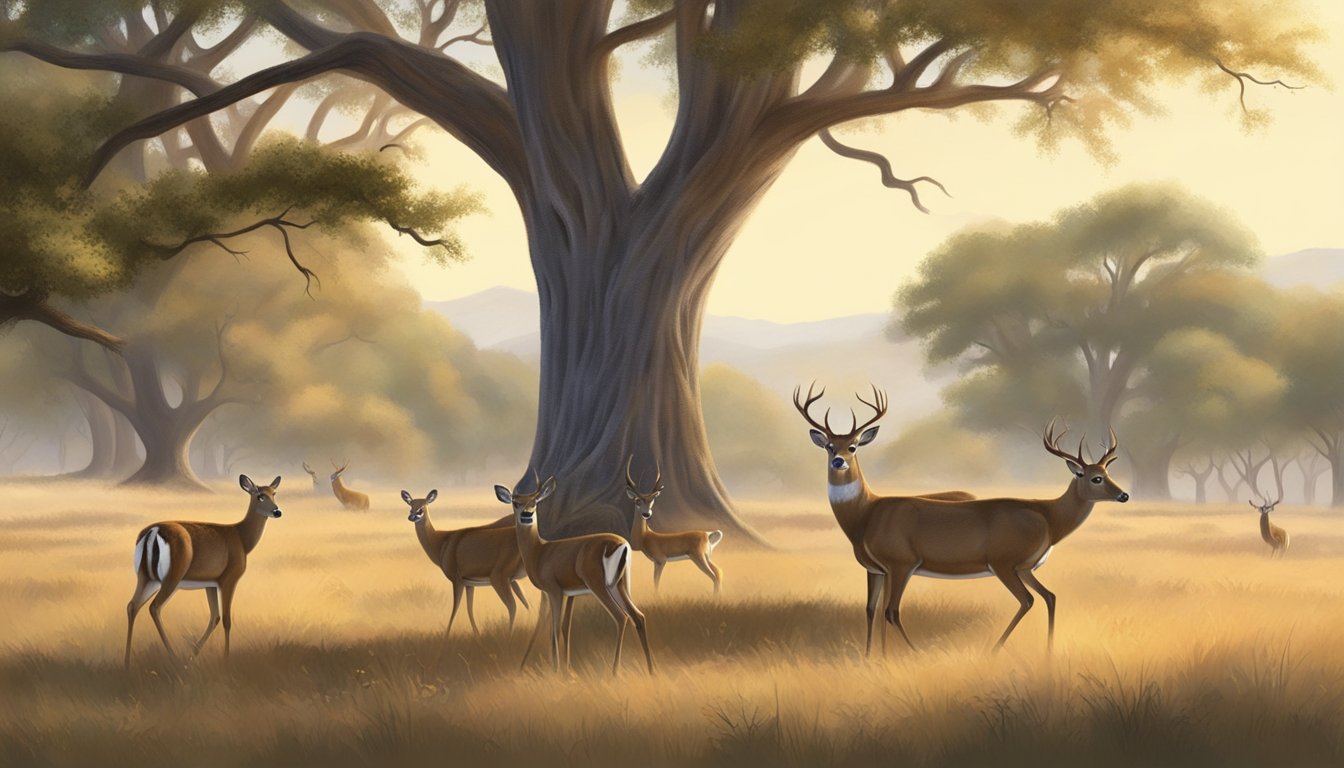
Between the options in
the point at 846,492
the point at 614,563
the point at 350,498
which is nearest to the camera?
the point at 614,563

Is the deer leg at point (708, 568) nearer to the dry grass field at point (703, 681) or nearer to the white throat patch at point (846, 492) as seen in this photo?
the dry grass field at point (703, 681)

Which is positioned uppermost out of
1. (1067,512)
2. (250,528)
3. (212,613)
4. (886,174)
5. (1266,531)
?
(886,174)

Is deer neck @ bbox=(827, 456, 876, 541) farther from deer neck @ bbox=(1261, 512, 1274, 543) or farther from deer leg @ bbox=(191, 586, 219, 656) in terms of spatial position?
deer neck @ bbox=(1261, 512, 1274, 543)

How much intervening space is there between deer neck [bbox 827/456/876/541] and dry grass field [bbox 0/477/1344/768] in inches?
31.6

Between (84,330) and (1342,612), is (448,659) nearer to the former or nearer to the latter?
(1342,612)

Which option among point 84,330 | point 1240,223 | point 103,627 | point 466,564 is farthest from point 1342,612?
point 1240,223

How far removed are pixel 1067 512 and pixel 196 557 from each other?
17.2ft

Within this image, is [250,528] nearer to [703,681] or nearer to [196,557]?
[196,557]

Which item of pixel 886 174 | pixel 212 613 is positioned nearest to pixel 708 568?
pixel 212 613

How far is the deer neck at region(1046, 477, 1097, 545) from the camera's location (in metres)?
8.21

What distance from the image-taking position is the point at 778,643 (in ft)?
31.0

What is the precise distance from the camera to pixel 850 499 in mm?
8391

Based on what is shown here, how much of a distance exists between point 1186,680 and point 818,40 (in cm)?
751

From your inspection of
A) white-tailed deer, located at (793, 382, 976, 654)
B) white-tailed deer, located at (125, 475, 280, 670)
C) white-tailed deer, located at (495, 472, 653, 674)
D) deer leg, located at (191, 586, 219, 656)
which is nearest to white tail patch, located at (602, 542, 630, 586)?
white-tailed deer, located at (495, 472, 653, 674)
